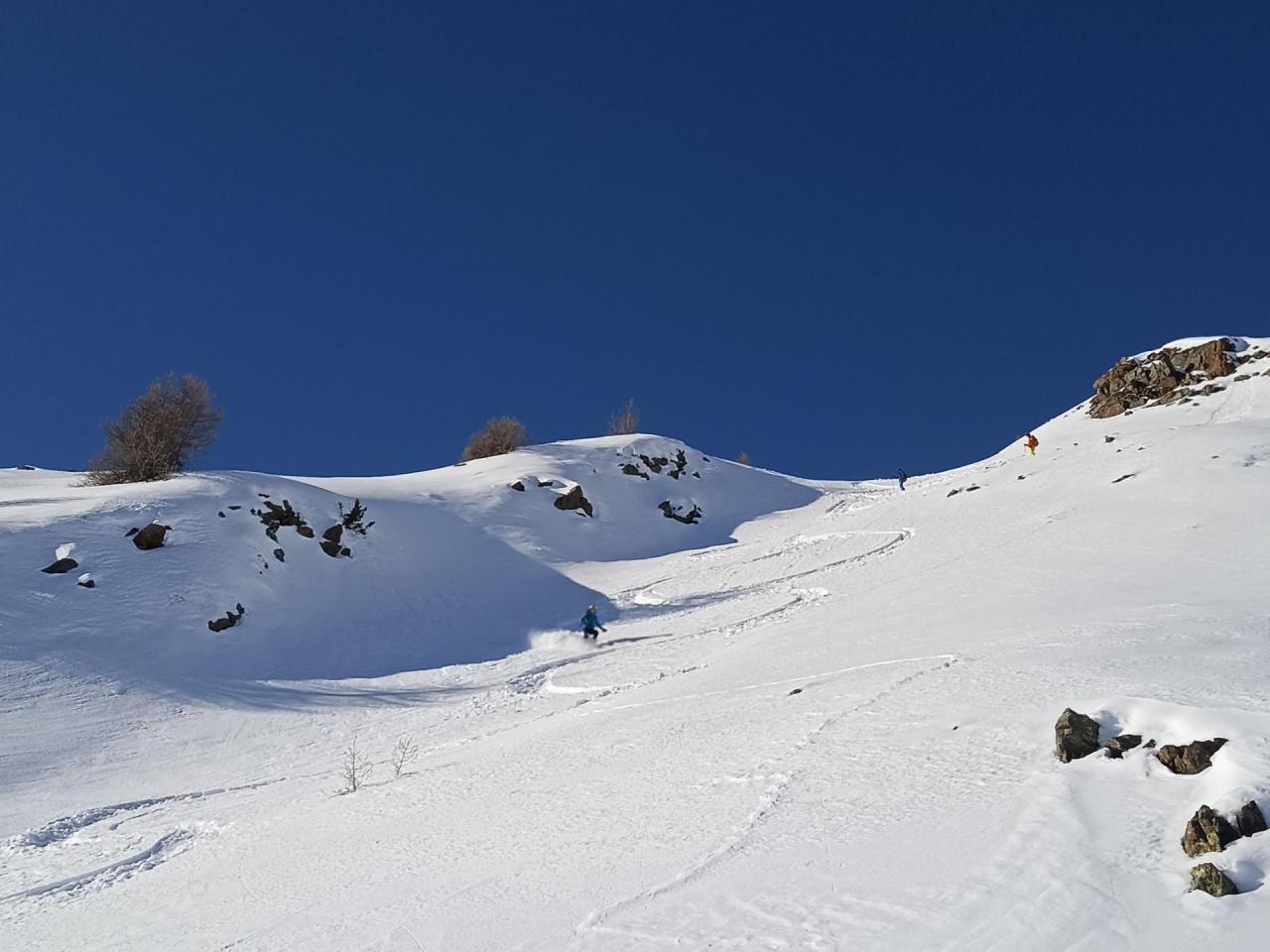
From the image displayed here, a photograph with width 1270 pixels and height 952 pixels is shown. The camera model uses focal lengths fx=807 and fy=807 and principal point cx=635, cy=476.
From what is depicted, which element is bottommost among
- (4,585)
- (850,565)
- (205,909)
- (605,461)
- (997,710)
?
(205,909)

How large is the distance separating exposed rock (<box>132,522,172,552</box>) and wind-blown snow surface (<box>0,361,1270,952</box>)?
19.4 inches

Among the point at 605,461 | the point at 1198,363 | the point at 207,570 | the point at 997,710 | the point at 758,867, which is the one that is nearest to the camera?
the point at 758,867

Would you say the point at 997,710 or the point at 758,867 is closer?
the point at 758,867

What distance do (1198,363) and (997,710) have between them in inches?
1536

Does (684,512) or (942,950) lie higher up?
(684,512)

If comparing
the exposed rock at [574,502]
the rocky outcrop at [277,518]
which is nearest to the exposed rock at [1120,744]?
the rocky outcrop at [277,518]

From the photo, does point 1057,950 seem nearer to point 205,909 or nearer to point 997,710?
point 997,710

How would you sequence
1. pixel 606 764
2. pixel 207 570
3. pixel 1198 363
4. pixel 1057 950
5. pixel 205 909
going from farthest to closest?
pixel 1198 363 → pixel 207 570 → pixel 606 764 → pixel 205 909 → pixel 1057 950

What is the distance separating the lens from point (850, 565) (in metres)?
20.2

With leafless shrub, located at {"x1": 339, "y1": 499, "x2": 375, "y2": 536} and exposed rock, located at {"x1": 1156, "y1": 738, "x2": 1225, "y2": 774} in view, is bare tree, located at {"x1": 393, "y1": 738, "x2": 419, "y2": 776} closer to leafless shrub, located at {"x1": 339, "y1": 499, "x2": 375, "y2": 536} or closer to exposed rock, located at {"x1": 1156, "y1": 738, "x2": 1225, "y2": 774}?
exposed rock, located at {"x1": 1156, "y1": 738, "x2": 1225, "y2": 774}

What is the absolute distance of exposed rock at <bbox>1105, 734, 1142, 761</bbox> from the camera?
17.6ft

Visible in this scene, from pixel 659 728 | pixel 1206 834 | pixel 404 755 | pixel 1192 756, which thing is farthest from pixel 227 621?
pixel 1206 834

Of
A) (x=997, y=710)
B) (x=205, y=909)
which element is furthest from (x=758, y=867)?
(x=205, y=909)

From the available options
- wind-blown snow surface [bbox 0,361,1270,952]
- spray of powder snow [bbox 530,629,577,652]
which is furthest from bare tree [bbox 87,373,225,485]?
spray of powder snow [bbox 530,629,577,652]
